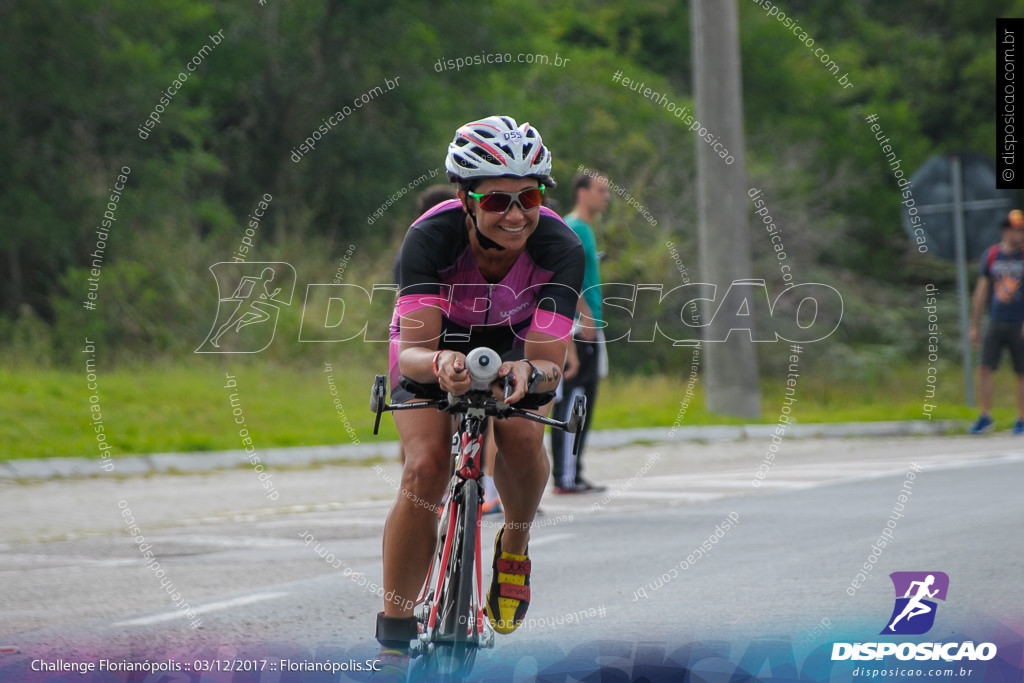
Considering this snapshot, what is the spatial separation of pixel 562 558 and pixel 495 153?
337 cm

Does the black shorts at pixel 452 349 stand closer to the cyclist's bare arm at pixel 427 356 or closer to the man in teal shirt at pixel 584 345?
the cyclist's bare arm at pixel 427 356

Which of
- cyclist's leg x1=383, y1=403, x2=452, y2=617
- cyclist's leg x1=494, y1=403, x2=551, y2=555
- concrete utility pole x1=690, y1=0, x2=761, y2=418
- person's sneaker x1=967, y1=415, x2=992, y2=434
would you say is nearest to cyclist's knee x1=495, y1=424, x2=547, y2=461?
cyclist's leg x1=494, y1=403, x2=551, y2=555

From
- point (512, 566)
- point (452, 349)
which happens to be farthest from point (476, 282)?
point (512, 566)

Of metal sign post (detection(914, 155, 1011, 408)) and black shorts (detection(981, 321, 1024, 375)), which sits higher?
metal sign post (detection(914, 155, 1011, 408))

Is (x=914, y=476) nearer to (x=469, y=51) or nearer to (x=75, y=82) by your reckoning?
(x=75, y=82)

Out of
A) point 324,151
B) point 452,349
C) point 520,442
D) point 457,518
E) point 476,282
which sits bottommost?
point 457,518

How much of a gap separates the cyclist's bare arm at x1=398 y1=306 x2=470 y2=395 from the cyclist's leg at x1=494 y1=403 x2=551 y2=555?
1.17 feet

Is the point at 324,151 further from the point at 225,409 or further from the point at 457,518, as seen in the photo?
the point at 457,518

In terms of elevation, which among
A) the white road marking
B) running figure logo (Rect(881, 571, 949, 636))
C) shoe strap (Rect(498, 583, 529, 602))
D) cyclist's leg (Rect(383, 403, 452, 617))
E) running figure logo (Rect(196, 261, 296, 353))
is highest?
running figure logo (Rect(196, 261, 296, 353))

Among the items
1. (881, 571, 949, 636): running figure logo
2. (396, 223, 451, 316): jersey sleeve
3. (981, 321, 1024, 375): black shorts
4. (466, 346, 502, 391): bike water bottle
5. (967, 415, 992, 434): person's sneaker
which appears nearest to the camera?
(466, 346, 502, 391): bike water bottle

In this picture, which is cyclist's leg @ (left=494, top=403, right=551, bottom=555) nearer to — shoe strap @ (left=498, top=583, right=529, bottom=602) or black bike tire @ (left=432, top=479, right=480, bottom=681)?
shoe strap @ (left=498, top=583, right=529, bottom=602)

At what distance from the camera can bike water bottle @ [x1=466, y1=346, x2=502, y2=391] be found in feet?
12.2

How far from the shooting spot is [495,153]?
4.06 metres

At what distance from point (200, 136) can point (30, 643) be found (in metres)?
Answer: 16.9
